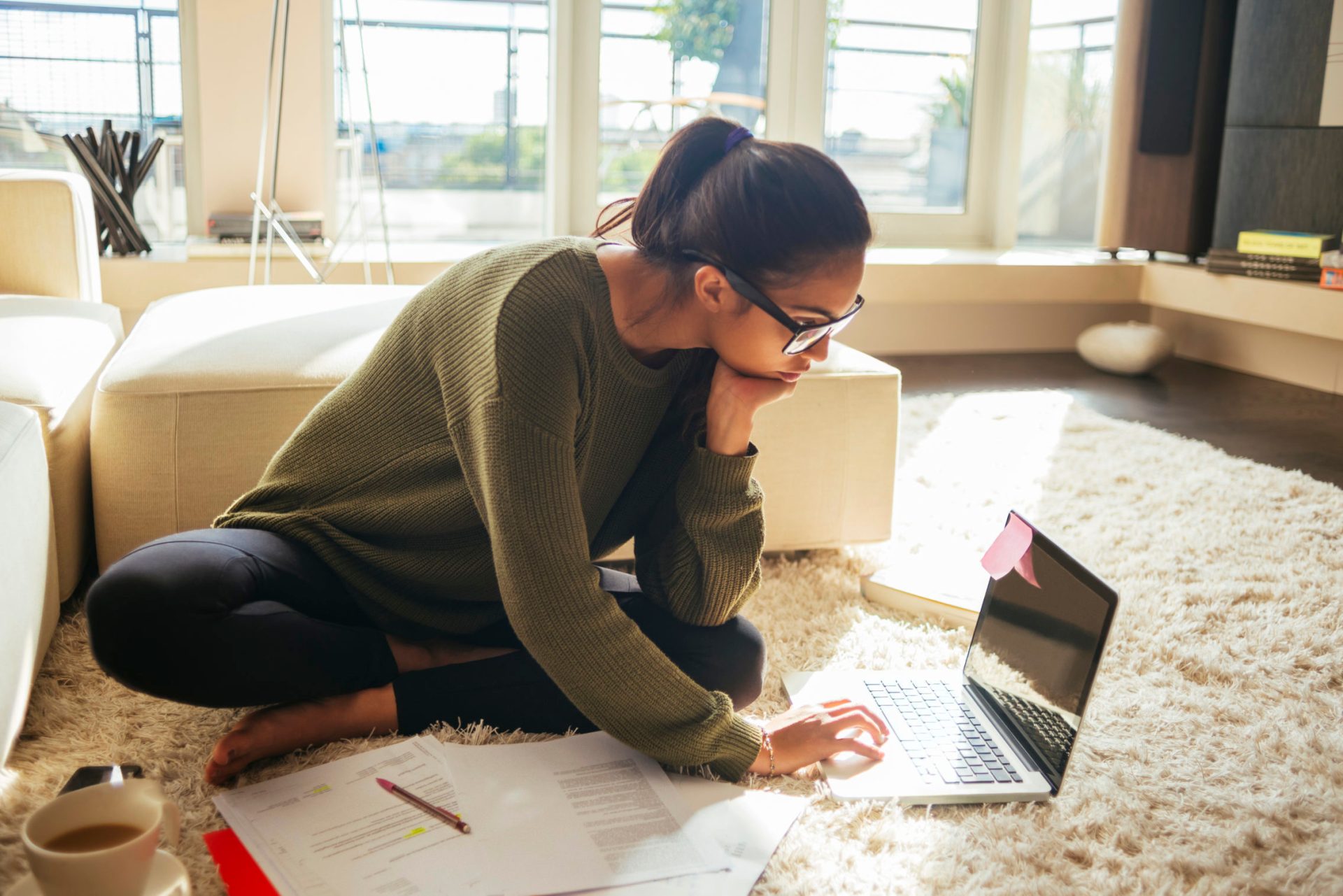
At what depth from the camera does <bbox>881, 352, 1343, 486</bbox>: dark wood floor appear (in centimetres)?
286

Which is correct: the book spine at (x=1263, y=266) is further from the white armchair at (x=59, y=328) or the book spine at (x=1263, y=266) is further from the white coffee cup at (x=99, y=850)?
the white coffee cup at (x=99, y=850)

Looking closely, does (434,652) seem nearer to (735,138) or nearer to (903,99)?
(735,138)

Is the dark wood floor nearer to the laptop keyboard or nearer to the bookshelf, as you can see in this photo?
the bookshelf

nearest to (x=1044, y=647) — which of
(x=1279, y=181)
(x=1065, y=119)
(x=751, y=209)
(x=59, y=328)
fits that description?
(x=751, y=209)

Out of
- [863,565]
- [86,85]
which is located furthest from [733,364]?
[86,85]

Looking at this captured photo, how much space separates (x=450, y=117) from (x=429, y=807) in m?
3.43

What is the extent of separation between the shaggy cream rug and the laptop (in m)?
0.03

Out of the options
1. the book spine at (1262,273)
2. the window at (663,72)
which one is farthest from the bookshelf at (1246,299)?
the window at (663,72)

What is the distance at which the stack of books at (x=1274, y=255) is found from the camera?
3449 millimetres

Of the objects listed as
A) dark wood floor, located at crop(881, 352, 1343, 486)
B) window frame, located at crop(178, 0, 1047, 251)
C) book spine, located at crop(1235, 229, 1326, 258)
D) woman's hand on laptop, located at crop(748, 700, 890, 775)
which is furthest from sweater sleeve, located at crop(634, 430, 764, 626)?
book spine, located at crop(1235, 229, 1326, 258)

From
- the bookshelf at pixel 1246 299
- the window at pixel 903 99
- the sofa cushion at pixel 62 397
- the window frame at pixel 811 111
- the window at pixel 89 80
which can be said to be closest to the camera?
the sofa cushion at pixel 62 397

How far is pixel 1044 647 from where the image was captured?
4.20ft

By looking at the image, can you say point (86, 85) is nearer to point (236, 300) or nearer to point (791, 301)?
point (236, 300)

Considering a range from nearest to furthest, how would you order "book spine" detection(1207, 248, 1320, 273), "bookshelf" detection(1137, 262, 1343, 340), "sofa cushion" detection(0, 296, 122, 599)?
"sofa cushion" detection(0, 296, 122, 599) → "bookshelf" detection(1137, 262, 1343, 340) → "book spine" detection(1207, 248, 1320, 273)
